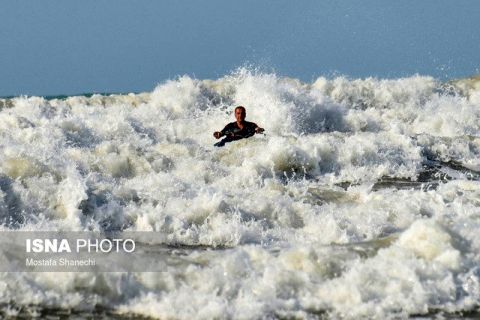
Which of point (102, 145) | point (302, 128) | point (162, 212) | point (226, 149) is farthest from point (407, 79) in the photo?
point (162, 212)

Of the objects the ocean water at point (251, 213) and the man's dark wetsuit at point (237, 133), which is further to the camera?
the man's dark wetsuit at point (237, 133)

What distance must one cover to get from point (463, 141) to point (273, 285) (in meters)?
11.5

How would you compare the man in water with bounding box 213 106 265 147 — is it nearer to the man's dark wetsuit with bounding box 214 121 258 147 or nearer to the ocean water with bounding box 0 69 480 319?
the man's dark wetsuit with bounding box 214 121 258 147

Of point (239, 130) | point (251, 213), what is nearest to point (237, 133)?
point (239, 130)

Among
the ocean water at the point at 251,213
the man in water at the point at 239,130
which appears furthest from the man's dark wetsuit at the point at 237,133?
the ocean water at the point at 251,213

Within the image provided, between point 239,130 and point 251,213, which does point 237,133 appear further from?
point 251,213

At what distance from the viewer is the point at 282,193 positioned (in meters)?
11.2

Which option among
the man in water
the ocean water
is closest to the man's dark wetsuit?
the man in water

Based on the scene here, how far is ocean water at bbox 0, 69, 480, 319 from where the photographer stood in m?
6.81

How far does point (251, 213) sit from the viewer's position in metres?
9.89

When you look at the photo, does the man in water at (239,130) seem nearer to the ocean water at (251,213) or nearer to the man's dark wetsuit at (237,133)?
the man's dark wetsuit at (237,133)

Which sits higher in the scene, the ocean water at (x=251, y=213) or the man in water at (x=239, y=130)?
the man in water at (x=239, y=130)

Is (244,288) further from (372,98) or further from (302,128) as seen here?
(372,98)

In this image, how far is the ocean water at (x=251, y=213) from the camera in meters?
6.81
